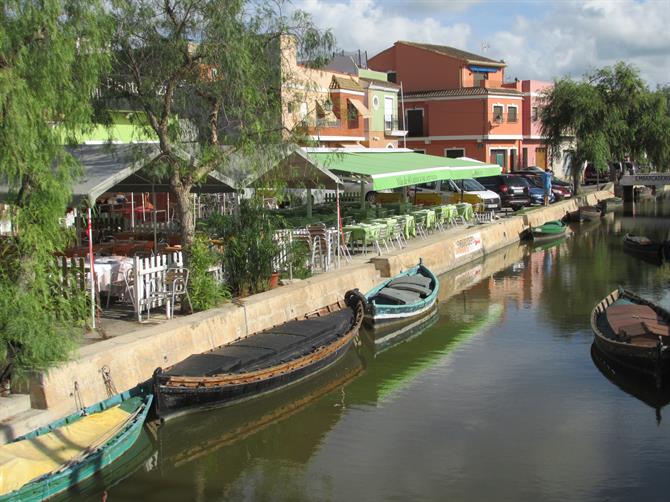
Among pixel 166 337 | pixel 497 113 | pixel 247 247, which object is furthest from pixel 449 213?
pixel 497 113

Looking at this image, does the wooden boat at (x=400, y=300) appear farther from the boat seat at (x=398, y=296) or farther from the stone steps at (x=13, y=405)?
the stone steps at (x=13, y=405)

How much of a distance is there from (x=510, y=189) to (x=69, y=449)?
1343 inches

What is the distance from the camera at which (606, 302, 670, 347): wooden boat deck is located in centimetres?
1503

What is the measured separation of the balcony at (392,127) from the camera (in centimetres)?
5258

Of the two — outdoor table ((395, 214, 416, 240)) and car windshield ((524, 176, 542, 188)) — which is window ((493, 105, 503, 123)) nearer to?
car windshield ((524, 176, 542, 188))

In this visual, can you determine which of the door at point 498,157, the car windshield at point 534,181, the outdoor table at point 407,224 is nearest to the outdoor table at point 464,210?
the outdoor table at point 407,224

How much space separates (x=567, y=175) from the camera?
68.2 meters

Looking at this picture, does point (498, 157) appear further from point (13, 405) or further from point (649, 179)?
point (13, 405)

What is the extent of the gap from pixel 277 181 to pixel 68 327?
256 inches

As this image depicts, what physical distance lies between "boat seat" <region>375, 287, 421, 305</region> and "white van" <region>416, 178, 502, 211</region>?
1677 centimetres

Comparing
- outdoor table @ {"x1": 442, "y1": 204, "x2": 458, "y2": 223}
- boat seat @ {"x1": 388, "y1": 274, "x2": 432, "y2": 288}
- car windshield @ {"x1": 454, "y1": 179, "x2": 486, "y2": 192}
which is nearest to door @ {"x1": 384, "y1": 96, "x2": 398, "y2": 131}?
car windshield @ {"x1": 454, "y1": 179, "x2": 486, "y2": 192}

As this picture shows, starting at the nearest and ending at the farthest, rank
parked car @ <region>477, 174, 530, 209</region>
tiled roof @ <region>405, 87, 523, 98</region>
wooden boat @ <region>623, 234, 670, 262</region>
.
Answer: wooden boat @ <region>623, 234, 670, 262</region>, parked car @ <region>477, 174, 530, 209</region>, tiled roof @ <region>405, 87, 523, 98</region>

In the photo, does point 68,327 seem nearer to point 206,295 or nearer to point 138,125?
point 206,295

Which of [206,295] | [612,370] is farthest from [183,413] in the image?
[612,370]
